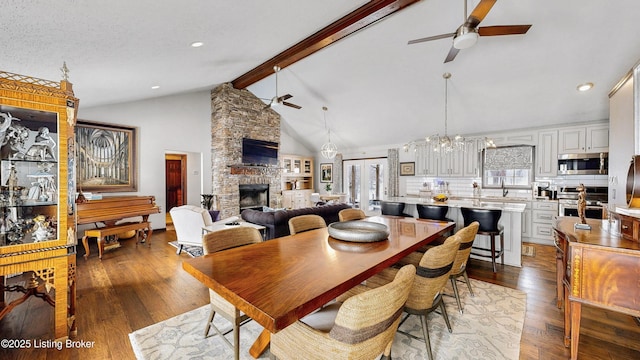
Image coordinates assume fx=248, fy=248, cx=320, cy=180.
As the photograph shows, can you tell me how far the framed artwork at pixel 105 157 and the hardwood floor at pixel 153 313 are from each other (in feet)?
6.93

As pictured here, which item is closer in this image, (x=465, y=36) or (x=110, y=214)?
(x=465, y=36)

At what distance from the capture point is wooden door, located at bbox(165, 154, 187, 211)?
782 cm

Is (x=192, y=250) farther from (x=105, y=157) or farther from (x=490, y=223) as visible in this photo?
(x=490, y=223)

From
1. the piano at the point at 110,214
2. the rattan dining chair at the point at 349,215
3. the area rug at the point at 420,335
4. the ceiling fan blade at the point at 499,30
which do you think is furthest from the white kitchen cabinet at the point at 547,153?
the piano at the point at 110,214

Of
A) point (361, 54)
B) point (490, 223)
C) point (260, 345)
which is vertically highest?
point (361, 54)

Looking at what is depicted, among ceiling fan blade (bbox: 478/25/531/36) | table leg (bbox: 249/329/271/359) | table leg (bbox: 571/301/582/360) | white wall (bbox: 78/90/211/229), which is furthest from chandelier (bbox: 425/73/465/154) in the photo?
white wall (bbox: 78/90/211/229)

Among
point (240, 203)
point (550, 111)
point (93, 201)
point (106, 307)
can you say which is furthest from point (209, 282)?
point (550, 111)

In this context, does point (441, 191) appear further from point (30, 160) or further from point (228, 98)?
point (30, 160)

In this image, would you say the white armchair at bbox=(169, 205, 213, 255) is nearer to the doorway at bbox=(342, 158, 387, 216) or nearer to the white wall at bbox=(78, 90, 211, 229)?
the white wall at bbox=(78, 90, 211, 229)

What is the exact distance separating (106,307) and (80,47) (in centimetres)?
261

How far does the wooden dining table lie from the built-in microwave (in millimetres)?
4996

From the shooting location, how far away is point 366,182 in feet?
27.9

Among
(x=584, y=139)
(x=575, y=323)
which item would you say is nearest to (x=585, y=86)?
(x=584, y=139)

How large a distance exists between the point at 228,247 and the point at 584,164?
6.61m
